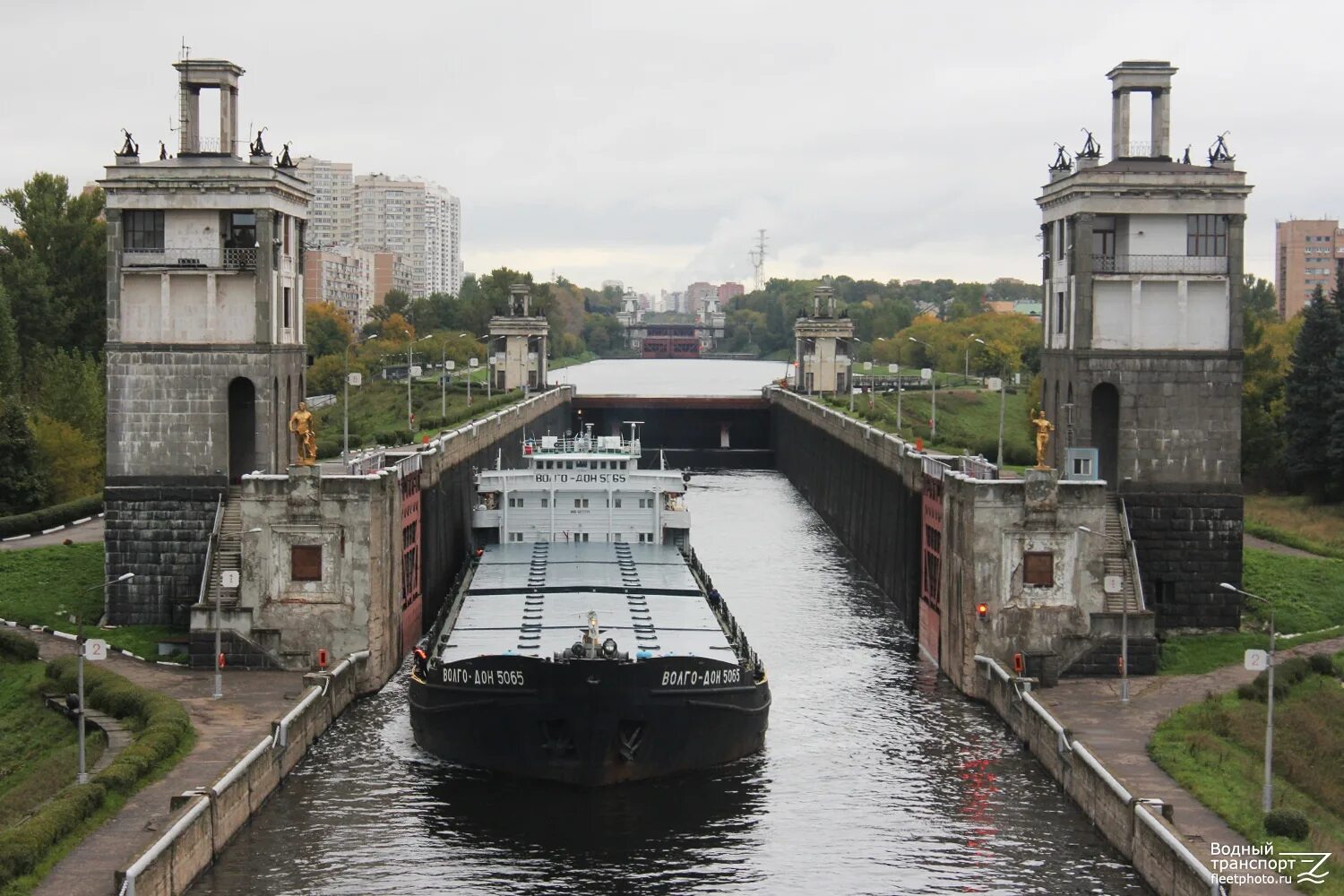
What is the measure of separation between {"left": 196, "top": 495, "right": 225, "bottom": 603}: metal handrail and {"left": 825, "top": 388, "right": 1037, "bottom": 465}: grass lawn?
4168 cm

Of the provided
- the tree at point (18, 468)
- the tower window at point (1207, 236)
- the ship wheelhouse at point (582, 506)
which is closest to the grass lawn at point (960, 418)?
the ship wheelhouse at point (582, 506)

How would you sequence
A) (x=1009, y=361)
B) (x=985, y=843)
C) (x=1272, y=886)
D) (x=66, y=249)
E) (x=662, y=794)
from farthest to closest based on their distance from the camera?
(x=1009, y=361) → (x=66, y=249) → (x=662, y=794) → (x=985, y=843) → (x=1272, y=886)

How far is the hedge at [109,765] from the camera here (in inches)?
1287

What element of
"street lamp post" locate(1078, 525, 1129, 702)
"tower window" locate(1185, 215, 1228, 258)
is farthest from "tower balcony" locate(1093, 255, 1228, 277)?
"street lamp post" locate(1078, 525, 1129, 702)

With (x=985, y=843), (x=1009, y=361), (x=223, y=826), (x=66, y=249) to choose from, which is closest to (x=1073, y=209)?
(x=985, y=843)

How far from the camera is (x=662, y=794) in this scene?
1725 inches

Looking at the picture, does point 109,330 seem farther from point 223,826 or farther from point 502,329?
point 502,329

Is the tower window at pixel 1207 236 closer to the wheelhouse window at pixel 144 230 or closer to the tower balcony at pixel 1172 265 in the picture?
the tower balcony at pixel 1172 265

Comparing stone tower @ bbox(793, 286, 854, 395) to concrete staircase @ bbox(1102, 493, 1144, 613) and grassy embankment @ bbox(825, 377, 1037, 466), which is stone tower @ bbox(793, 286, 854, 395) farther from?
concrete staircase @ bbox(1102, 493, 1144, 613)

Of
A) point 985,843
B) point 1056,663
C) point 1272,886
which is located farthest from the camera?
point 1056,663

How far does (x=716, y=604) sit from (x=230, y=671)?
15583 mm

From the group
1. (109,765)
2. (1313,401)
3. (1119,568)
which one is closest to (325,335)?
(1313,401)

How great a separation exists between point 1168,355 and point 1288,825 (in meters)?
26.3

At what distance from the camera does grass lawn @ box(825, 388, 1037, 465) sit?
96450 millimetres
